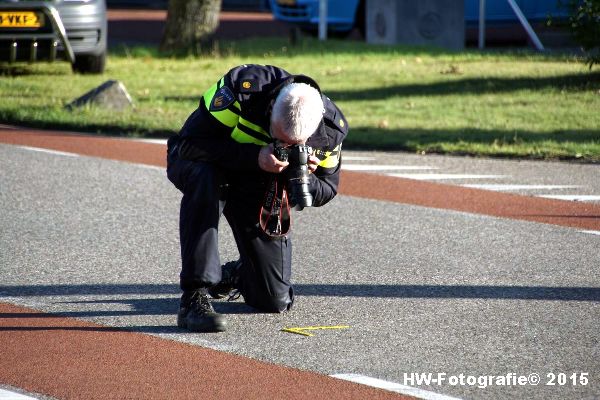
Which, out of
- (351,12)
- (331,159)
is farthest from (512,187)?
(351,12)

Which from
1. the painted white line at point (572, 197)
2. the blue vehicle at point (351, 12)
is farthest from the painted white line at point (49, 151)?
the blue vehicle at point (351, 12)

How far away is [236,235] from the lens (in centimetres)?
634

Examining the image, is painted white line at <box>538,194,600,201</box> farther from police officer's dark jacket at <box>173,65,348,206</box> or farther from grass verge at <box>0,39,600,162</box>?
police officer's dark jacket at <box>173,65,348,206</box>

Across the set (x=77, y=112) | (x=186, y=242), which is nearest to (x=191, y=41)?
(x=77, y=112)

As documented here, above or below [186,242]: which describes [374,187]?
below

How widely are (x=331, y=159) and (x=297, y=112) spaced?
2.06 feet

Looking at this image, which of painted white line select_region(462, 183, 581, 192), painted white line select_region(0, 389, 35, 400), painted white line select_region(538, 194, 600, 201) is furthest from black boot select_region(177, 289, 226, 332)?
painted white line select_region(462, 183, 581, 192)

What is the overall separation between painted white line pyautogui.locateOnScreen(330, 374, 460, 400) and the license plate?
1160 cm

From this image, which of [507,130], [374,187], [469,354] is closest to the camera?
[469,354]

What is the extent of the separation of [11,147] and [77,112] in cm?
229

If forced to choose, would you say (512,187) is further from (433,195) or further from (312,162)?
(312,162)

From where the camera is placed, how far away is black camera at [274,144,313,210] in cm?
573

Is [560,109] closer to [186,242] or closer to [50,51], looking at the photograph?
[50,51]

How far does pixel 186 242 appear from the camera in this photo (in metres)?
6.03
